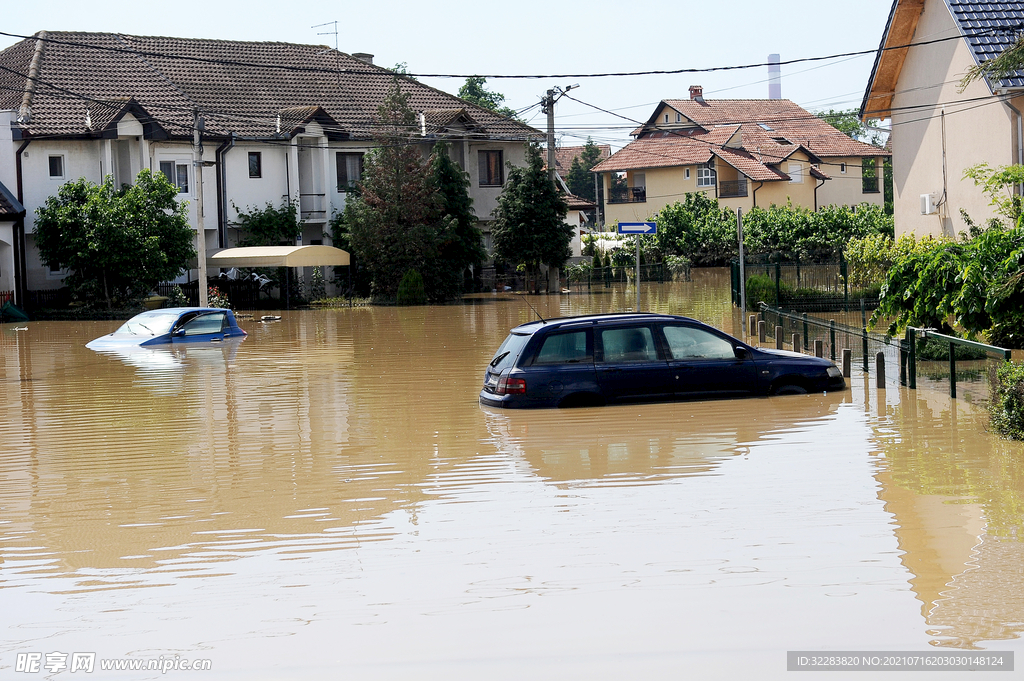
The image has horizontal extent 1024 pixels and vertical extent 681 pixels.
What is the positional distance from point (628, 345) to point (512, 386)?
1670 mm

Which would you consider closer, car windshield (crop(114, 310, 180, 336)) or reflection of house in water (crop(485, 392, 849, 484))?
reflection of house in water (crop(485, 392, 849, 484))

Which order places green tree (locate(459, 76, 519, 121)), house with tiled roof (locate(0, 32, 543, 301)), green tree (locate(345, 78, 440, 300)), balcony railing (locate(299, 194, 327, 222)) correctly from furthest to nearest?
1. green tree (locate(459, 76, 519, 121))
2. balcony railing (locate(299, 194, 327, 222))
3. green tree (locate(345, 78, 440, 300))
4. house with tiled roof (locate(0, 32, 543, 301))

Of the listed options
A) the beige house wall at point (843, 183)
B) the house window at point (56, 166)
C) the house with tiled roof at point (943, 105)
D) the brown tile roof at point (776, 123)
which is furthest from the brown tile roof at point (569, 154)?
the house with tiled roof at point (943, 105)

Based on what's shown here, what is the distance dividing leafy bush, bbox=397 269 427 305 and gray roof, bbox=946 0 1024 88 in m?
23.2

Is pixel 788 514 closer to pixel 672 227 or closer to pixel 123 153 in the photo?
pixel 123 153

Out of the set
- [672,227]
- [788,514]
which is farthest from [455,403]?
[672,227]

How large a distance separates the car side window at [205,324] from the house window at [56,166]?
18470 millimetres

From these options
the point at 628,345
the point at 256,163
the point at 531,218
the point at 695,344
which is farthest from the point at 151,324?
the point at 531,218

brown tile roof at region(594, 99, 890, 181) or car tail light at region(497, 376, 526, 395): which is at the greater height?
brown tile roof at region(594, 99, 890, 181)

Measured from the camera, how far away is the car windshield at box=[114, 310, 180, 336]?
27.3 meters

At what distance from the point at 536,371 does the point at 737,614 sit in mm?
8097

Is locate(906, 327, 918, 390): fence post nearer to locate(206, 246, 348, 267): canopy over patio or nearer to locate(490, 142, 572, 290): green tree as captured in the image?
locate(206, 246, 348, 267): canopy over patio

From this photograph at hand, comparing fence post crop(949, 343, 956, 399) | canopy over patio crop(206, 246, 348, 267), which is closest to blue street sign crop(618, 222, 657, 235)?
fence post crop(949, 343, 956, 399)

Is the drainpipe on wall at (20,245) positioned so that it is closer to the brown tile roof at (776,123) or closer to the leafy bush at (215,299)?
the leafy bush at (215,299)
